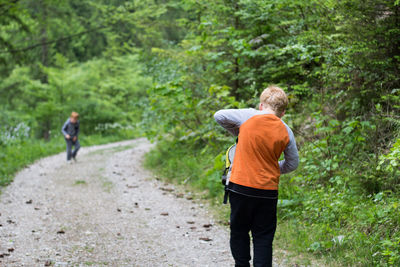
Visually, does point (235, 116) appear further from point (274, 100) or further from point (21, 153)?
point (21, 153)

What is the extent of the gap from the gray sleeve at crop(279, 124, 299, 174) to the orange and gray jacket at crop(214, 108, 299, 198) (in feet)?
0.13

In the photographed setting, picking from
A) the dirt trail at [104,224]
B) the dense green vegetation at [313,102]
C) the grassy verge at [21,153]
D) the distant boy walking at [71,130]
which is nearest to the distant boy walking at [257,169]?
the dense green vegetation at [313,102]

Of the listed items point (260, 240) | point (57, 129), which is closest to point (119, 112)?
point (57, 129)

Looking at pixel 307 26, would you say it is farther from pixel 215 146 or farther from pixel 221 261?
pixel 221 261

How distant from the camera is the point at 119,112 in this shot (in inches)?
906

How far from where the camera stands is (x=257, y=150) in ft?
10.1

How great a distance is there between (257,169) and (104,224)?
401cm

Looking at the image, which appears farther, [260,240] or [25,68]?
[25,68]

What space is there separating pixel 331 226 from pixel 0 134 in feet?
44.7

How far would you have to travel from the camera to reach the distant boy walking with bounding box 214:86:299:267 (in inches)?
121

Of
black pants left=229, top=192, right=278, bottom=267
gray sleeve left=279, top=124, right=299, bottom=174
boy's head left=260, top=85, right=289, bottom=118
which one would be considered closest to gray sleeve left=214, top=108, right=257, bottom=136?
boy's head left=260, top=85, right=289, bottom=118

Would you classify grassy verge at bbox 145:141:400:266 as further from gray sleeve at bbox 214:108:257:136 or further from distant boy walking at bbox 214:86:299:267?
gray sleeve at bbox 214:108:257:136

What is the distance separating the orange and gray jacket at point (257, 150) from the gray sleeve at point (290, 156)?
0.04m

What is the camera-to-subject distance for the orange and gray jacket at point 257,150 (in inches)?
121
